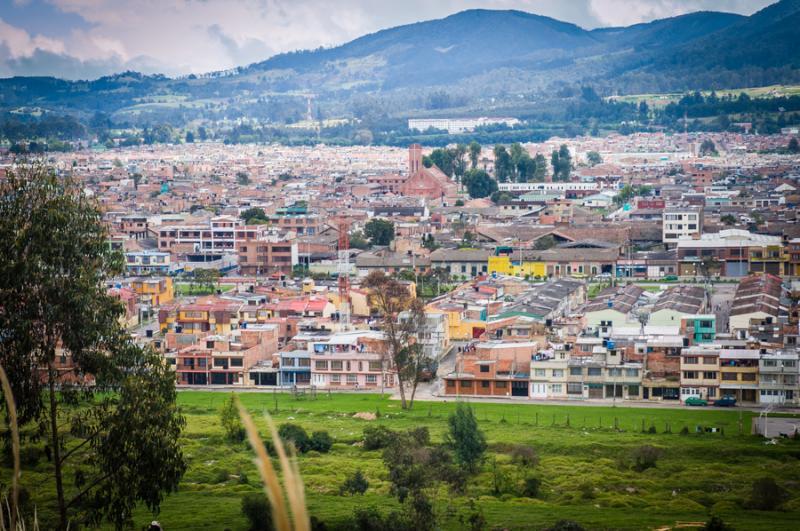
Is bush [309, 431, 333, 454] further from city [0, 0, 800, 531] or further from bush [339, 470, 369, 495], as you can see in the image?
bush [339, 470, 369, 495]

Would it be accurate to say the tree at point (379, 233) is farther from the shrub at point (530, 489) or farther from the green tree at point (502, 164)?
the shrub at point (530, 489)

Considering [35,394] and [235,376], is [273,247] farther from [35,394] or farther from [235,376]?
[35,394]

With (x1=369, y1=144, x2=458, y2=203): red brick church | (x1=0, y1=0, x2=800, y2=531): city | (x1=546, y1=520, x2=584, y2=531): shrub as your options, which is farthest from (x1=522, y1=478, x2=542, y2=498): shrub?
(x1=369, y1=144, x2=458, y2=203): red brick church

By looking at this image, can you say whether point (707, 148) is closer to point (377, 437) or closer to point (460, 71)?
point (377, 437)

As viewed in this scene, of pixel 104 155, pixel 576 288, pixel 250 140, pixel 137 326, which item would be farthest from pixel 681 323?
pixel 250 140

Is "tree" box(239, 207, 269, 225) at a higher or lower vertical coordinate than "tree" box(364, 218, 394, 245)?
higher
